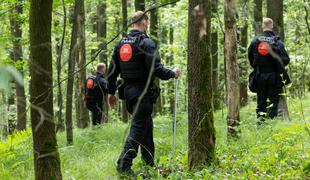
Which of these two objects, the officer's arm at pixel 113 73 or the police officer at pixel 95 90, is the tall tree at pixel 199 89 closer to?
the officer's arm at pixel 113 73

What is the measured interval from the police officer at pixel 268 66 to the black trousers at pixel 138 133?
140 inches

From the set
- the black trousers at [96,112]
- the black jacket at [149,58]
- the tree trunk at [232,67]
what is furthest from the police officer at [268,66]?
the black trousers at [96,112]

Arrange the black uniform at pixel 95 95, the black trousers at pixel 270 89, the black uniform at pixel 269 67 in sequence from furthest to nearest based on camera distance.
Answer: the black uniform at pixel 95 95 < the black trousers at pixel 270 89 < the black uniform at pixel 269 67

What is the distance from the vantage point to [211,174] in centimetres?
464

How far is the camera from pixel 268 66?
8.61 m

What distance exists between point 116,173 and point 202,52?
2133 millimetres

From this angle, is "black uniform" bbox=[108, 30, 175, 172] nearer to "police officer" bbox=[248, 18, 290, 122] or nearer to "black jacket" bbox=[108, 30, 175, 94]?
"black jacket" bbox=[108, 30, 175, 94]

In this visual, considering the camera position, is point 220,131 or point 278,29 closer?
point 220,131

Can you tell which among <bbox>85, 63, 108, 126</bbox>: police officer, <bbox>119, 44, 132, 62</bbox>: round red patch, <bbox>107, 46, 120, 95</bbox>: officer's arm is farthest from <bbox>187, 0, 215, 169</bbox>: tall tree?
<bbox>85, 63, 108, 126</bbox>: police officer

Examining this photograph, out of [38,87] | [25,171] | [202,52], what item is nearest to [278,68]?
[202,52]

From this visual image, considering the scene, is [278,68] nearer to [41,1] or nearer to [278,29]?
[278,29]

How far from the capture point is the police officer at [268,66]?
27.6 ft

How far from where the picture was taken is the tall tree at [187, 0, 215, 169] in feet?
15.3

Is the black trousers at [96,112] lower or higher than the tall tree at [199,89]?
lower
